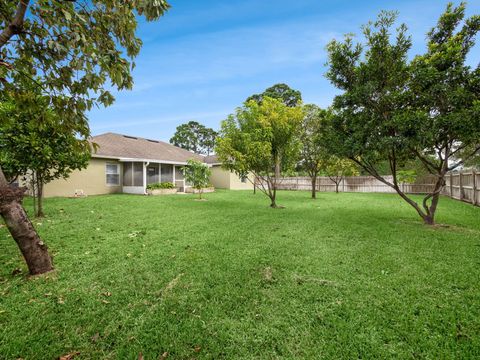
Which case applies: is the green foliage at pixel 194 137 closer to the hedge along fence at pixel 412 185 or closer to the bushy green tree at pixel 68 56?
the hedge along fence at pixel 412 185

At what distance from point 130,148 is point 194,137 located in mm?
32628

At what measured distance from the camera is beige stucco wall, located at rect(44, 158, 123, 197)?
13.3 metres

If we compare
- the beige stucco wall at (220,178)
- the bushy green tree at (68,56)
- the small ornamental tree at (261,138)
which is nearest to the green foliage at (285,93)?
the beige stucco wall at (220,178)

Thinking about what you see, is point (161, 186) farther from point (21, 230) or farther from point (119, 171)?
point (21, 230)

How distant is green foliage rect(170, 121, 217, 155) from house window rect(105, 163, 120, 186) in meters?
33.0

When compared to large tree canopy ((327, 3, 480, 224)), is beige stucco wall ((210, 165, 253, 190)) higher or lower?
lower

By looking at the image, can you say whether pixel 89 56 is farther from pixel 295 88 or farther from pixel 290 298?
pixel 295 88

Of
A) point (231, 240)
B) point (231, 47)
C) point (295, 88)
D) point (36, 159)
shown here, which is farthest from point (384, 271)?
point (295, 88)

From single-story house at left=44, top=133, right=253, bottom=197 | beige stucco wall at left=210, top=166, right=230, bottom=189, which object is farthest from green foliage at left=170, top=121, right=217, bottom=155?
single-story house at left=44, top=133, right=253, bottom=197

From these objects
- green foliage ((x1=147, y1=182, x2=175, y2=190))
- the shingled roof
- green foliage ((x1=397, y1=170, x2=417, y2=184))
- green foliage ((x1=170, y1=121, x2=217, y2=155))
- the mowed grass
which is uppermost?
green foliage ((x1=170, y1=121, x2=217, y2=155))

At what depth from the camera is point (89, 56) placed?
7.77ft

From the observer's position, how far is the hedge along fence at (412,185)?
10547 millimetres

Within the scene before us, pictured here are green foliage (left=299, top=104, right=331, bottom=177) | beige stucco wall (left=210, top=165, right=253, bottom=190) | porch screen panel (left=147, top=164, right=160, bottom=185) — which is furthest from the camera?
beige stucco wall (left=210, top=165, right=253, bottom=190)

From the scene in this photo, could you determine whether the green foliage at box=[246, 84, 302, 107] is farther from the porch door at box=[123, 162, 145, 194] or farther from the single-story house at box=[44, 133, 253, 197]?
the porch door at box=[123, 162, 145, 194]
